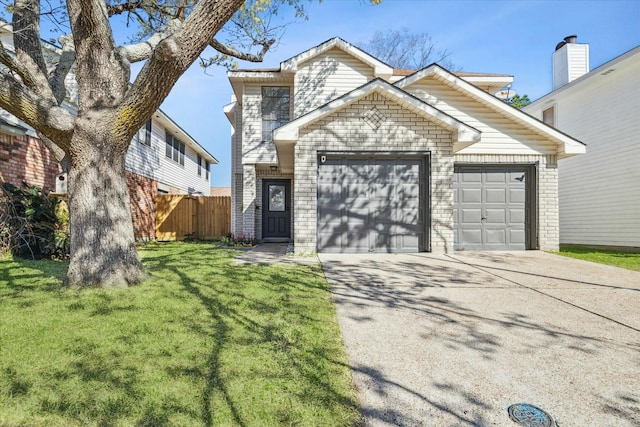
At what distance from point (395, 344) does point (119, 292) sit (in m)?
3.84

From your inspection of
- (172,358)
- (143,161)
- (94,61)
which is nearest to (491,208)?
(172,358)

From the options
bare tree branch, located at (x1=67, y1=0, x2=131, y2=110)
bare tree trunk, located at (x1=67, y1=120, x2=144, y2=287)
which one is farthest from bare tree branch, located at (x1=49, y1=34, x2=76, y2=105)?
bare tree trunk, located at (x1=67, y1=120, x2=144, y2=287)

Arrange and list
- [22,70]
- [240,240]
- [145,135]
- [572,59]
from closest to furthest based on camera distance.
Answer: [22,70], [240,240], [572,59], [145,135]

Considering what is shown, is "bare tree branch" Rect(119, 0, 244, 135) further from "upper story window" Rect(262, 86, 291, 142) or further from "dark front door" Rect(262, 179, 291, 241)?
"dark front door" Rect(262, 179, 291, 241)

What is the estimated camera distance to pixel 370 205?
347 inches

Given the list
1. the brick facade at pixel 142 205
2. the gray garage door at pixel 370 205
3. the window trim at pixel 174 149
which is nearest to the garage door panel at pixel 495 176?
the gray garage door at pixel 370 205

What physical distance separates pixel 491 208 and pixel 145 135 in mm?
14427

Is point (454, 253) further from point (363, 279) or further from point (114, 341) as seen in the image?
point (114, 341)

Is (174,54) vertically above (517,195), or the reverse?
(174,54)

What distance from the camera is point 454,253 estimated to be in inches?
348

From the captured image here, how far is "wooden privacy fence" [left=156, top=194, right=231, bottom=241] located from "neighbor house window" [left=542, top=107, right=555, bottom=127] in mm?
15149

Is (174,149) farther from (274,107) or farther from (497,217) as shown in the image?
(497,217)

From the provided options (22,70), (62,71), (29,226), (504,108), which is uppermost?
(504,108)

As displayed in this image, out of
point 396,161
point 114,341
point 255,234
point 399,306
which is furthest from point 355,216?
point 114,341
